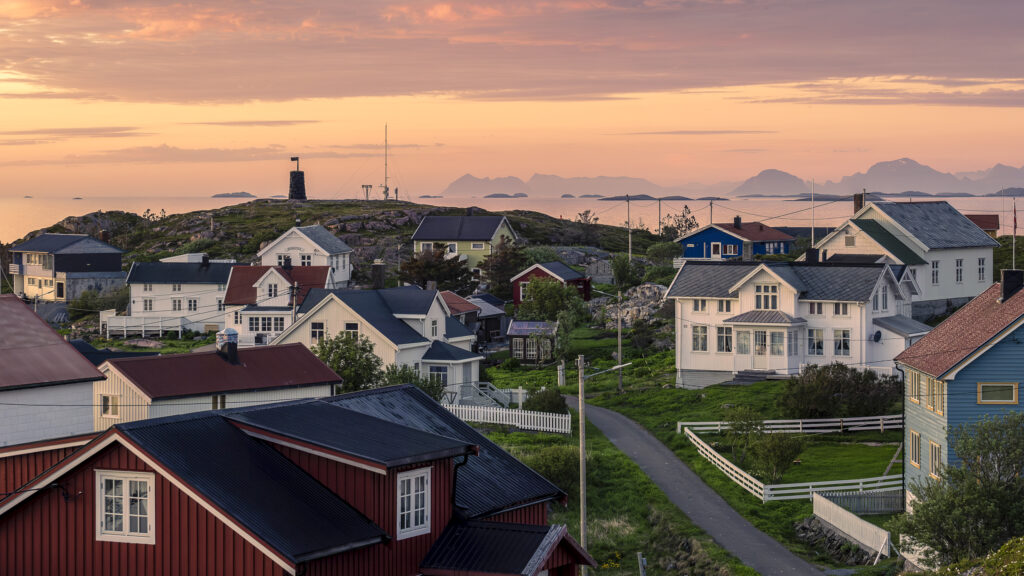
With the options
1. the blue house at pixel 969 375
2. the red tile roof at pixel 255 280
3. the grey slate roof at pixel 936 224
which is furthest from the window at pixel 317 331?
the grey slate roof at pixel 936 224

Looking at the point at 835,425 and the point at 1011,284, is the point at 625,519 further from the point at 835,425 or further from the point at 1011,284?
the point at 835,425

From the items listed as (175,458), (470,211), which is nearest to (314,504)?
(175,458)

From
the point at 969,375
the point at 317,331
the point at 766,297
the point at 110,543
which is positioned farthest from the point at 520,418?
the point at 110,543

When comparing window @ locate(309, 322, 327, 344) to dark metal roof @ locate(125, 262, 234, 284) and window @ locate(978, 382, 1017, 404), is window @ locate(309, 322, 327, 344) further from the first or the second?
window @ locate(978, 382, 1017, 404)

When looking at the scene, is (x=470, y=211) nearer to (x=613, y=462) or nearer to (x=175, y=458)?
(x=613, y=462)

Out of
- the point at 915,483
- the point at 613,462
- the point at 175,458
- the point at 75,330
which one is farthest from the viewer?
the point at 75,330

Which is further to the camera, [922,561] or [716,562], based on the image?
[716,562]
